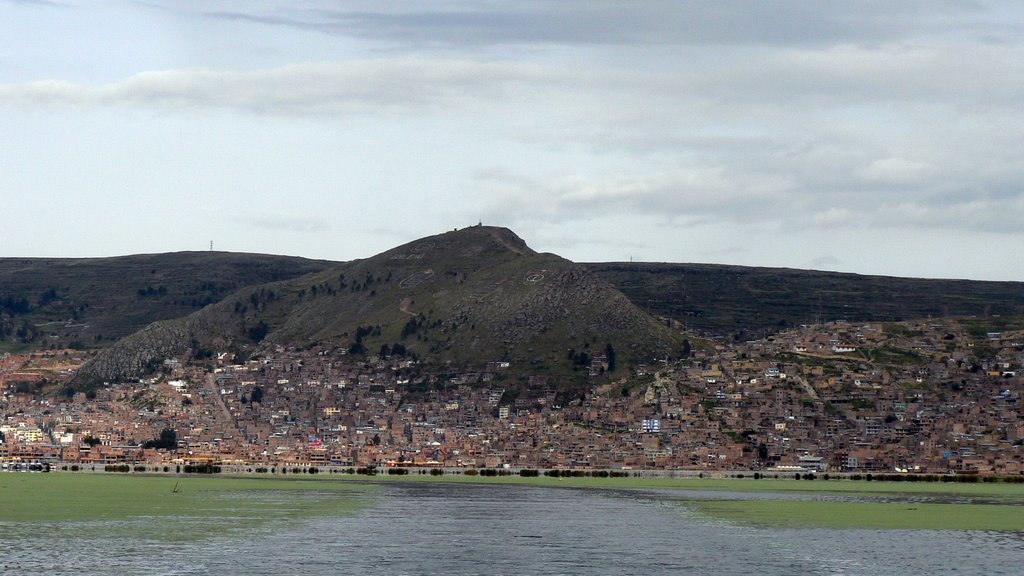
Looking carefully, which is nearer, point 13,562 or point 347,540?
point 13,562

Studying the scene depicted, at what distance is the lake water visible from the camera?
8081 cm

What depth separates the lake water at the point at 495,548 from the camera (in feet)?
265

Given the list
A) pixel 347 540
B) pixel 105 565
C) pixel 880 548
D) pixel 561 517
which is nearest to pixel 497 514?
pixel 561 517

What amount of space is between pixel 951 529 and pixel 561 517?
32.6 metres

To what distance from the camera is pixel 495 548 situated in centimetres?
9250

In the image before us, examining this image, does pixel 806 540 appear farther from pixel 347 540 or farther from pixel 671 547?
pixel 347 540

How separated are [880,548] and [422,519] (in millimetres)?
40117

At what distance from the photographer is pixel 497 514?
130 m

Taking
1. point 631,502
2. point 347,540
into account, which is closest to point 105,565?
point 347,540

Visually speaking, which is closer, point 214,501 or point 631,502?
point 214,501

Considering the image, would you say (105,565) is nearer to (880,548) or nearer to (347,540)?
(347,540)

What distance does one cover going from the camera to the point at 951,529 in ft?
376

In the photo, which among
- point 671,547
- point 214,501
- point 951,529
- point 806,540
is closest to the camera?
point 671,547

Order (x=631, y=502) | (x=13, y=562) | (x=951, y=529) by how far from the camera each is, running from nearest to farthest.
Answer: (x=13, y=562), (x=951, y=529), (x=631, y=502)
